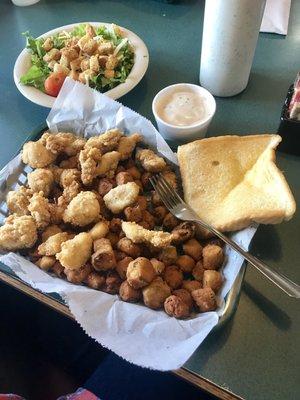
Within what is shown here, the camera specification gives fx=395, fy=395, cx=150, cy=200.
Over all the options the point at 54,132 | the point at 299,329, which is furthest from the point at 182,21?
the point at 299,329

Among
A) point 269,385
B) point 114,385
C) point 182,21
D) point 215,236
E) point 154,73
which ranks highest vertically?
point 182,21

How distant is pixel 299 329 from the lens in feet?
2.34

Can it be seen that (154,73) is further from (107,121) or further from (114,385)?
(114,385)

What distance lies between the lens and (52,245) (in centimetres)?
78

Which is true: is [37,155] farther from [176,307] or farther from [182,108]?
[176,307]

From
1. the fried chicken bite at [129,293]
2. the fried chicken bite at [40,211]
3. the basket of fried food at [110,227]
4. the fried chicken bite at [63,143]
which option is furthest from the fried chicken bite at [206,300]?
the fried chicken bite at [63,143]

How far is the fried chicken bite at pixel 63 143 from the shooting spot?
3.01 ft

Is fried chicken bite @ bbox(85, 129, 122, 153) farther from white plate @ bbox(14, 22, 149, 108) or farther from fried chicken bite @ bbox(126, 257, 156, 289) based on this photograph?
fried chicken bite @ bbox(126, 257, 156, 289)

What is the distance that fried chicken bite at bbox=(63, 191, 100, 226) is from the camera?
2.67 ft

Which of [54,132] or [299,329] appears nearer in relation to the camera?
[299,329]

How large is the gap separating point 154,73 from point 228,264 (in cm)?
71

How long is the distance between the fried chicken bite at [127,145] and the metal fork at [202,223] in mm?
95

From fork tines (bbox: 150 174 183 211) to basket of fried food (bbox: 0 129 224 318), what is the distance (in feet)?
0.06

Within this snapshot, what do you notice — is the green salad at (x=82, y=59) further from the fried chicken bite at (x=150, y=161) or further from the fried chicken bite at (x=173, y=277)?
the fried chicken bite at (x=173, y=277)
